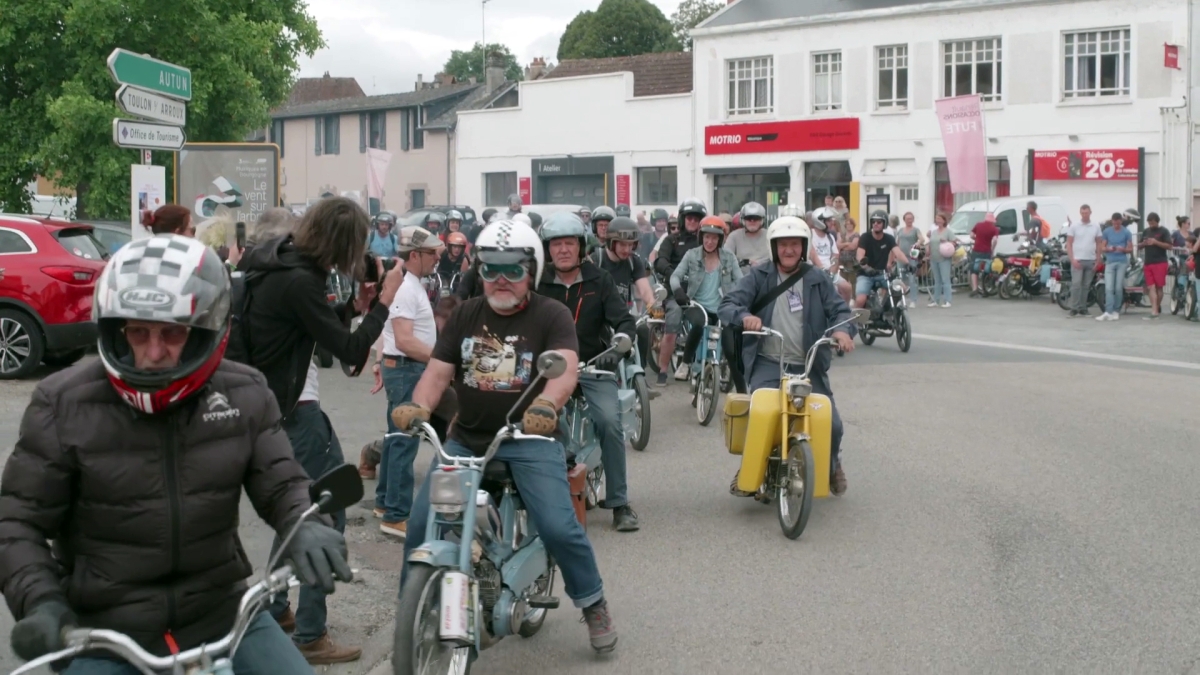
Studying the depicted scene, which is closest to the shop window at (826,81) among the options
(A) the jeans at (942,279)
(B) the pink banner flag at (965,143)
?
(B) the pink banner flag at (965,143)

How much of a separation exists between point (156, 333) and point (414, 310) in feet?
17.7

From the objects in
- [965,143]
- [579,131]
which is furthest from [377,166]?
[579,131]

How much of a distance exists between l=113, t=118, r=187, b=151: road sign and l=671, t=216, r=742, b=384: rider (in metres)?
4.66

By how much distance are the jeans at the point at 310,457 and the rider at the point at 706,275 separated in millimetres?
7464

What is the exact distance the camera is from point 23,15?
22484 millimetres

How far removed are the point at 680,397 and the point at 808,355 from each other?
588 cm

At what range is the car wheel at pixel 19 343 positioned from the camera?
47.3 feet

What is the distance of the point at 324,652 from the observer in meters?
5.71

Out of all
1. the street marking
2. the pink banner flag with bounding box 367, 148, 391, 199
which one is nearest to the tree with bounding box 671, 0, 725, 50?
the pink banner flag with bounding box 367, 148, 391, 199

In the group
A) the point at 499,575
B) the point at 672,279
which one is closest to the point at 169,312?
the point at 499,575

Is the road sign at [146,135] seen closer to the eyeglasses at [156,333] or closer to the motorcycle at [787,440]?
the motorcycle at [787,440]

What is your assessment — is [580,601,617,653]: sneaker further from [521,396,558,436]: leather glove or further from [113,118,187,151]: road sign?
[113,118,187,151]: road sign

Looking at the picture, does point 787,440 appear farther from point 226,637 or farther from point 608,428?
point 226,637

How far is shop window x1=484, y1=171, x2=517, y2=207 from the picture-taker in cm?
5300
